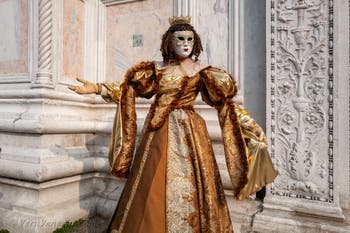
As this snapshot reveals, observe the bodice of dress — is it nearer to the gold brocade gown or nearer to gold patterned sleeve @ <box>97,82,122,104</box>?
the gold brocade gown

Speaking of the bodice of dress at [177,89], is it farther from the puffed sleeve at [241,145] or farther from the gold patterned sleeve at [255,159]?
the gold patterned sleeve at [255,159]

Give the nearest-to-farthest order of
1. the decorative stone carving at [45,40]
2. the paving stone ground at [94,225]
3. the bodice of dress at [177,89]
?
1. the bodice of dress at [177,89]
2. the paving stone ground at [94,225]
3. the decorative stone carving at [45,40]

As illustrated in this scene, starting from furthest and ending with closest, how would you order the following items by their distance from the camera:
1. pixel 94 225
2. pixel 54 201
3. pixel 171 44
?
pixel 94 225
pixel 54 201
pixel 171 44

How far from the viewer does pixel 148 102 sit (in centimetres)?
325

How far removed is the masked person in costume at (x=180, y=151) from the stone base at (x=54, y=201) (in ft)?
3.11

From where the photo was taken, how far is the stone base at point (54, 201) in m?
2.69

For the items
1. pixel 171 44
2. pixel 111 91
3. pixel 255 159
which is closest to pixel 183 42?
pixel 171 44

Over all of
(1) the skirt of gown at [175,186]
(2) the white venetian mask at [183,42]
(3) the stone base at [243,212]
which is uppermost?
(2) the white venetian mask at [183,42]

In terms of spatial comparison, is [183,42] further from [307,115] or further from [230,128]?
[307,115]

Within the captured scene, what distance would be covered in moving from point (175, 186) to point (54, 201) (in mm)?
1559

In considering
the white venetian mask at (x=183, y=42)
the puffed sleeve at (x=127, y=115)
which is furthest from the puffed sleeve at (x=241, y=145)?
the puffed sleeve at (x=127, y=115)

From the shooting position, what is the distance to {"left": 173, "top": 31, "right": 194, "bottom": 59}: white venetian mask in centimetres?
210

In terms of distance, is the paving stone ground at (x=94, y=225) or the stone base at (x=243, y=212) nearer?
the stone base at (x=243, y=212)

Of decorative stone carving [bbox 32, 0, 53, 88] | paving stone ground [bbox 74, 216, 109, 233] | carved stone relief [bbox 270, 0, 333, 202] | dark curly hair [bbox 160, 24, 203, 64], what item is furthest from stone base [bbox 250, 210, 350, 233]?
decorative stone carving [bbox 32, 0, 53, 88]
